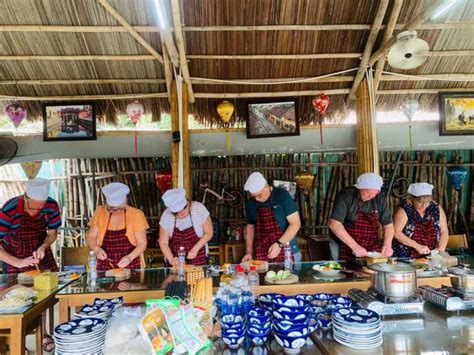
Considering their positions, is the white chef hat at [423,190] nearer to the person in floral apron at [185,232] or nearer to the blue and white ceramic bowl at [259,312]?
the person in floral apron at [185,232]

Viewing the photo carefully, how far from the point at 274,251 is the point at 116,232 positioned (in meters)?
1.49

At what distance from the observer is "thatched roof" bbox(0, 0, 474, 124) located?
421 cm

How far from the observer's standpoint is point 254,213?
396 cm

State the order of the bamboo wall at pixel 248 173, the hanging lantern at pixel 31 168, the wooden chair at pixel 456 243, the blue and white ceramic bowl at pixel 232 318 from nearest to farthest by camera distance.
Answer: the blue and white ceramic bowl at pixel 232 318 < the wooden chair at pixel 456 243 < the hanging lantern at pixel 31 168 < the bamboo wall at pixel 248 173

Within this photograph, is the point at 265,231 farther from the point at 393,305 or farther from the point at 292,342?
the point at 292,342

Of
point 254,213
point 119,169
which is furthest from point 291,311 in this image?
point 119,169

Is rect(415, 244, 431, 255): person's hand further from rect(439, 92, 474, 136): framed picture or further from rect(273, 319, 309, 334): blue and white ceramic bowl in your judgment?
rect(273, 319, 309, 334): blue and white ceramic bowl

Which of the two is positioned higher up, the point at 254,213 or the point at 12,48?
the point at 12,48

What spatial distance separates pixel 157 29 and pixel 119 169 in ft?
11.3

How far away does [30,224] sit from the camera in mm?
3725

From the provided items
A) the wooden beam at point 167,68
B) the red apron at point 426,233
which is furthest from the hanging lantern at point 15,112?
the red apron at point 426,233

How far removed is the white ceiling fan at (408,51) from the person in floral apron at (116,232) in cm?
287

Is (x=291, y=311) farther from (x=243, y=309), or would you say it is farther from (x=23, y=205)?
(x=23, y=205)

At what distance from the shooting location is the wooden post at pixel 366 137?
4.71 meters
